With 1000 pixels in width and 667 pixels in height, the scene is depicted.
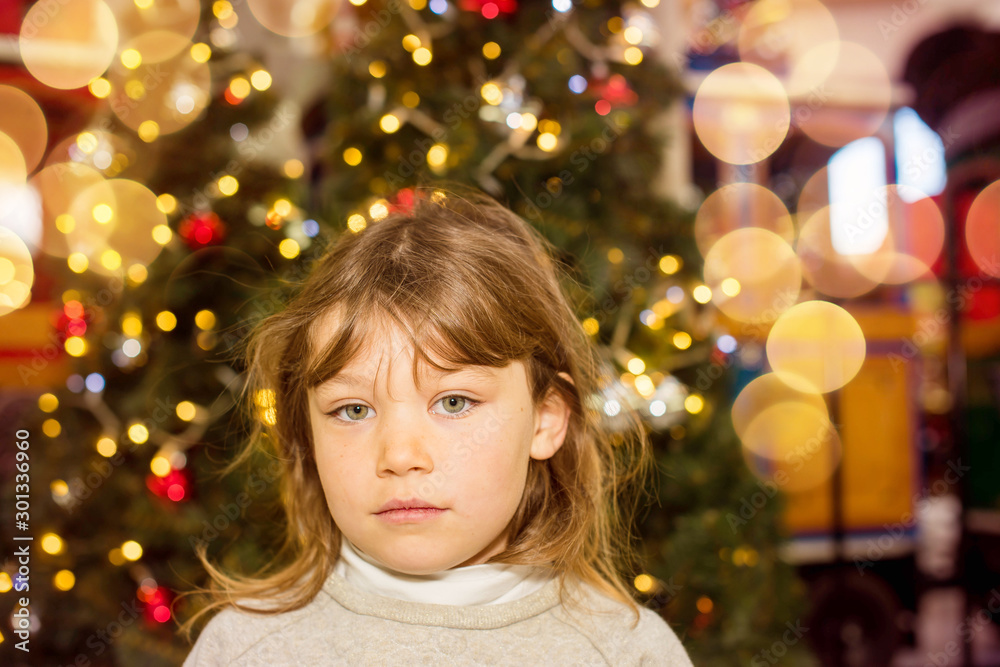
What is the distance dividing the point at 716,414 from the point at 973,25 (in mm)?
1701

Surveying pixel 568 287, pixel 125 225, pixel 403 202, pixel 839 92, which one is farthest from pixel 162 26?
pixel 839 92

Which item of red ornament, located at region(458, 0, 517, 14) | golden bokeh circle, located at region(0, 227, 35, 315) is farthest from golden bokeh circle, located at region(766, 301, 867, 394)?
golden bokeh circle, located at region(0, 227, 35, 315)

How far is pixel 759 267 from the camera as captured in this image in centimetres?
305

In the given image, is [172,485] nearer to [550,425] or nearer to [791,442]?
[550,425]

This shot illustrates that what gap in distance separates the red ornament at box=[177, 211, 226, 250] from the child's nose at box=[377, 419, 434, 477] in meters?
1.13

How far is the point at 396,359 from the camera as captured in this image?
720 millimetres

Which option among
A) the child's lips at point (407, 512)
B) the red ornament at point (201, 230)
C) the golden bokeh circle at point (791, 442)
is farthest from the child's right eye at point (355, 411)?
the golden bokeh circle at point (791, 442)

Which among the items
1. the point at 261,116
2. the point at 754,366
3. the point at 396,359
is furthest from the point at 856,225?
the point at 396,359

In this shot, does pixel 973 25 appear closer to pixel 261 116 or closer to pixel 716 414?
pixel 716 414

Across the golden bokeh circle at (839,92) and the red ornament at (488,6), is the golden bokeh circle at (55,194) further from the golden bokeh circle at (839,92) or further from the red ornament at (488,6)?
the golden bokeh circle at (839,92)

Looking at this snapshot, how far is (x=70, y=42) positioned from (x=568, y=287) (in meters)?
2.41

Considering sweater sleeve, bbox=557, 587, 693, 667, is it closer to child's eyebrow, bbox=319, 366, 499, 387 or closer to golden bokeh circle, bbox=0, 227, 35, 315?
child's eyebrow, bbox=319, 366, 499, 387

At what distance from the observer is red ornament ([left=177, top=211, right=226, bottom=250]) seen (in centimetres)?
162

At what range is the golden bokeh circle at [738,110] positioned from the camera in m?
2.93
